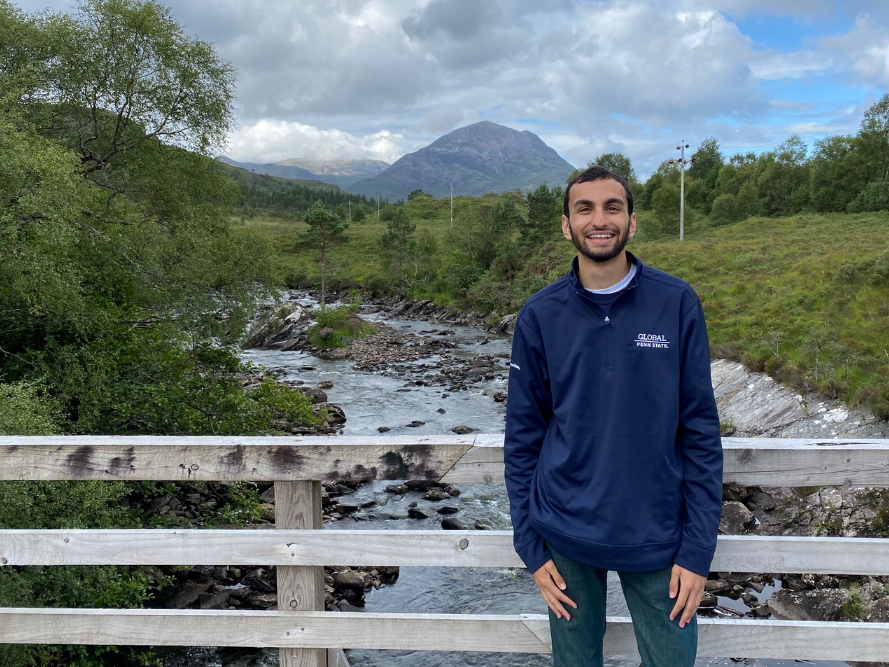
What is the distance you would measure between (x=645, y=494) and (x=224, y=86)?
22921 millimetres

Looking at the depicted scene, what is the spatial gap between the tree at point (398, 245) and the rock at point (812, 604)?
193ft

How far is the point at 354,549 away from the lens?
298cm

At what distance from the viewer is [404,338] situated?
1629 inches

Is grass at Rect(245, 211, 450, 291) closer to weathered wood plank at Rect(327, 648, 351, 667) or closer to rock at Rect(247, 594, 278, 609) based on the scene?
rock at Rect(247, 594, 278, 609)

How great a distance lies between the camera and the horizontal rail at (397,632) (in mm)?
2912

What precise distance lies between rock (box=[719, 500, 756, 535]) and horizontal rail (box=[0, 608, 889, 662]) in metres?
8.67

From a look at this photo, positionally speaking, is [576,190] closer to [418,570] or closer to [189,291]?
[418,570]

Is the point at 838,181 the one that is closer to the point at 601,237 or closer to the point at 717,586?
the point at 717,586

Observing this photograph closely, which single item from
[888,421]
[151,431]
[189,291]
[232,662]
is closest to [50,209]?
[151,431]

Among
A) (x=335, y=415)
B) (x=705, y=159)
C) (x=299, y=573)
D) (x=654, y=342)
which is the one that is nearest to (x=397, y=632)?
(x=299, y=573)

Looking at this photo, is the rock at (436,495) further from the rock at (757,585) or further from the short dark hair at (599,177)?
the short dark hair at (599,177)

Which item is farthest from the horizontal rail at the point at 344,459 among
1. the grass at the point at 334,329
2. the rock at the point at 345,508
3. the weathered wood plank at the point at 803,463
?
the grass at the point at 334,329

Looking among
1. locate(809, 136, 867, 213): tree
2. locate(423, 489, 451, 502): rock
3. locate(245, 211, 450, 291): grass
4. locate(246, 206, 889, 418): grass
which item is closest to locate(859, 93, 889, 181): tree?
locate(809, 136, 867, 213): tree

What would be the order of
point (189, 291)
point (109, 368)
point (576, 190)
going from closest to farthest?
point (576, 190) < point (109, 368) < point (189, 291)
